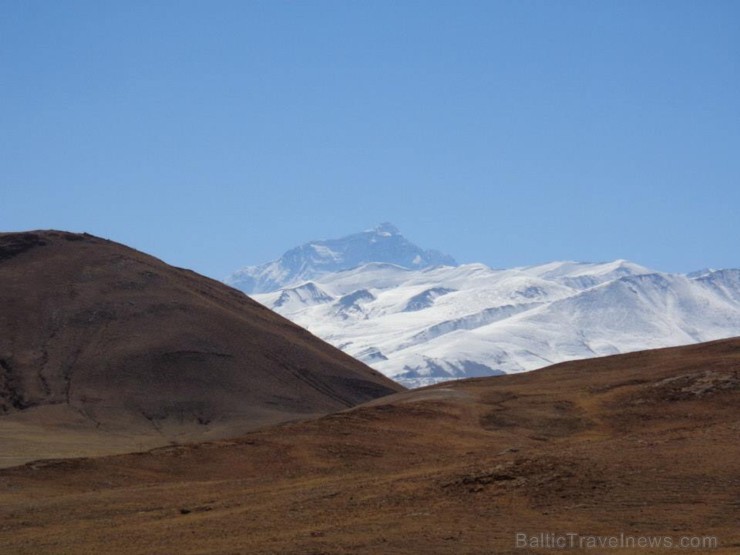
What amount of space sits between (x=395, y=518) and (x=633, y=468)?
607 centimetres

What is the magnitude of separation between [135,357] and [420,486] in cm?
6332

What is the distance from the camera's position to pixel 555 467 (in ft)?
90.6

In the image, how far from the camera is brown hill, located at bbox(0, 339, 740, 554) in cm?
2369

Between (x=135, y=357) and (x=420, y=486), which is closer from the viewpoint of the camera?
(x=420, y=486)

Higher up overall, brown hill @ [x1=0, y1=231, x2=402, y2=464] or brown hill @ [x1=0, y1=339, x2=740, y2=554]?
brown hill @ [x1=0, y1=231, x2=402, y2=464]

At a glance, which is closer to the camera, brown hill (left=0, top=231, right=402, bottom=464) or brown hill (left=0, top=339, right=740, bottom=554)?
brown hill (left=0, top=339, right=740, bottom=554)

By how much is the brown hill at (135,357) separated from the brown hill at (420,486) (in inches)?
938

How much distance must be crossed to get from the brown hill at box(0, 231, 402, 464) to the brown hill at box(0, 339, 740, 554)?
78.1 ft

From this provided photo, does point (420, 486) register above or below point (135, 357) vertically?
below

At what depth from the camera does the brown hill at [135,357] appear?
77750 millimetres

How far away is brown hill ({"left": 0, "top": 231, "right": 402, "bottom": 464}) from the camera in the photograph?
7775cm

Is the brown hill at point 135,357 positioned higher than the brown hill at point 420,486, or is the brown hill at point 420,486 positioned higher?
the brown hill at point 135,357

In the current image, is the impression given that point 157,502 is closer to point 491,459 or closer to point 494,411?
point 491,459

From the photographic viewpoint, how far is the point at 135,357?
88562mm
